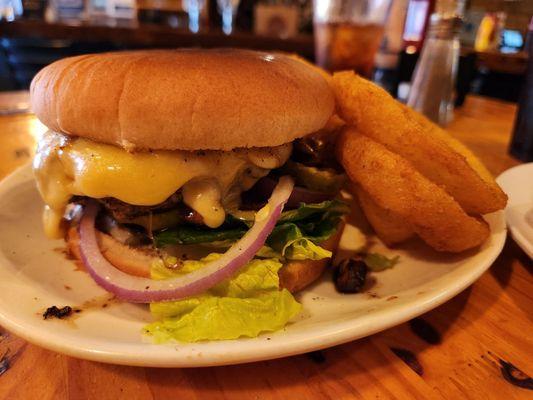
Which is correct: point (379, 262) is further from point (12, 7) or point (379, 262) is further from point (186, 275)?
point (12, 7)

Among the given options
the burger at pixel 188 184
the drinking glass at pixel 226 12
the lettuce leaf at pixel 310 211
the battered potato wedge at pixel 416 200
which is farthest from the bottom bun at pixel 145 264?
the drinking glass at pixel 226 12

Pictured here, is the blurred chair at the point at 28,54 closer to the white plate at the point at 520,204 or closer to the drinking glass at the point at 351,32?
the drinking glass at the point at 351,32

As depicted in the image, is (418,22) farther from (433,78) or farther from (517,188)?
Answer: (517,188)

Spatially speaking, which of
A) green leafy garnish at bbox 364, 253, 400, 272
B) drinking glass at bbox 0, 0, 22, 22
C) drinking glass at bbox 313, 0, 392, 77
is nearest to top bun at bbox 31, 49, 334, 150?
green leafy garnish at bbox 364, 253, 400, 272

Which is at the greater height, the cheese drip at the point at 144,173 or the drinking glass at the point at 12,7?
the drinking glass at the point at 12,7

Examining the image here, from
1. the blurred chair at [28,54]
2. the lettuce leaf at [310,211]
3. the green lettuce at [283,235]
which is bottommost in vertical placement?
the blurred chair at [28,54]

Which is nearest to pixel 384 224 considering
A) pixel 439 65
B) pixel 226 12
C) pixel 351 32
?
pixel 439 65
